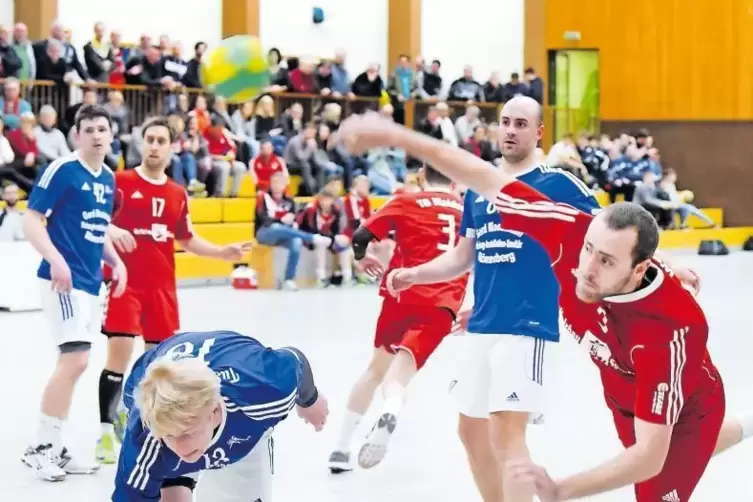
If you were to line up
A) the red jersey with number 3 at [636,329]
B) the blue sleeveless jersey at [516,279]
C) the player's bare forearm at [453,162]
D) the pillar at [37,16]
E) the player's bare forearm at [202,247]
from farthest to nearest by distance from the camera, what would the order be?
the pillar at [37,16] → the player's bare forearm at [202,247] → the blue sleeveless jersey at [516,279] → the player's bare forearm at [453,162] → the red jersey with number 3 at [636,329]

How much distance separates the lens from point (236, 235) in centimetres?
1692

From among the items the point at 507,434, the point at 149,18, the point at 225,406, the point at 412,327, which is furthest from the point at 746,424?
the point at 149,18

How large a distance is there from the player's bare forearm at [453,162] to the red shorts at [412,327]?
2.71m

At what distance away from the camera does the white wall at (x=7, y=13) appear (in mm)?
18766

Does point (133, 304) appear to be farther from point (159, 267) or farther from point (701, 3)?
point (701, 3)

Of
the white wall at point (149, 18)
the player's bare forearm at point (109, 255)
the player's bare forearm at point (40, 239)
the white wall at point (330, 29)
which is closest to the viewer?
the player's bare forearm at point (40, 239)

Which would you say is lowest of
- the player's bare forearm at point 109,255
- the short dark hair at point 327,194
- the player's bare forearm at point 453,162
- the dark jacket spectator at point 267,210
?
the dark jacket spectator at point 267,210

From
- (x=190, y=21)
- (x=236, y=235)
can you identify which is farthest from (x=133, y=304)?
(x=190, y=21)

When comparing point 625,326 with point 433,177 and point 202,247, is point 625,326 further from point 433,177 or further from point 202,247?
point 202,247

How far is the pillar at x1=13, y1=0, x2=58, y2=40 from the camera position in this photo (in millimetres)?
18625

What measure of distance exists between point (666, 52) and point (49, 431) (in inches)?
920

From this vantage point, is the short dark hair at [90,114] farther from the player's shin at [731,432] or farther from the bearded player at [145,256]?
the player's shin at [731,432]

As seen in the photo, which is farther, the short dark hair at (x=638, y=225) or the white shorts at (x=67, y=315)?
the white shorts at (x=67, y=315)

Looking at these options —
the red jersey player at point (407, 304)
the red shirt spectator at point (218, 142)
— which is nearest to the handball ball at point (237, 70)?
the red jersey player at point (407, 304)
